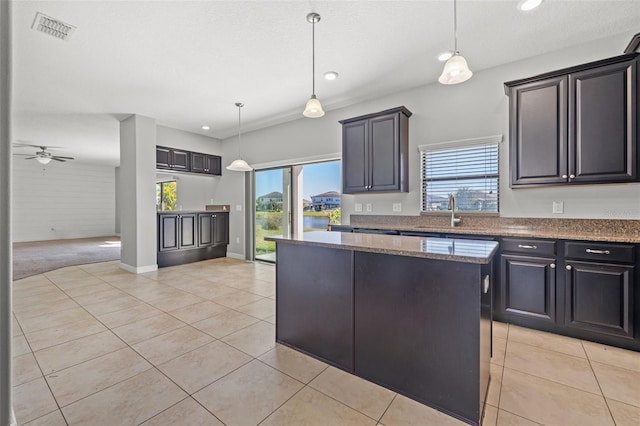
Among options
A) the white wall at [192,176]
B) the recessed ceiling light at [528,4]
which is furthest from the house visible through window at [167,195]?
the recessed ceiling light at [528,4]

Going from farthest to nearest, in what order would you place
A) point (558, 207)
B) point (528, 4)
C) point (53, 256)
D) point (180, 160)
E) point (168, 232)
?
1. point (53, 256)
2. point (180, 160)
3. point (168, 232)
4. point (558, 207)
5. point (528, 4)

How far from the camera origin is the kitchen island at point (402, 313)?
1519 mm

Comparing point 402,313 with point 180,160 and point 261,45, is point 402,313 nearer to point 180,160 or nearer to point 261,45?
point 261,45

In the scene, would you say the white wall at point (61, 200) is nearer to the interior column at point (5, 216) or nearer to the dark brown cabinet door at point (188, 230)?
the dark brown cabinet door at point (188, 230)

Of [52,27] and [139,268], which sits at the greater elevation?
[52,27]

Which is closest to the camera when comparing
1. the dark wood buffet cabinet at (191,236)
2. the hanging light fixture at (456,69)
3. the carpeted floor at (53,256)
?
the hanging light fixture at (456,69)

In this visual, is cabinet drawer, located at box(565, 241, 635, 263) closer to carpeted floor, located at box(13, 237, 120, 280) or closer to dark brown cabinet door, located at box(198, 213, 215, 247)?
dark brown cabinet door, located at box(198, 213, 215, 247)

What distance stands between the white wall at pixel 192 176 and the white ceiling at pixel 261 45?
4.03 ft

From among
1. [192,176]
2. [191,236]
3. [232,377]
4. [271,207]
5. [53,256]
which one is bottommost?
[232,377]

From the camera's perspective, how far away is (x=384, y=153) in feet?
12.5

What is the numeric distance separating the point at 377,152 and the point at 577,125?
202 cm

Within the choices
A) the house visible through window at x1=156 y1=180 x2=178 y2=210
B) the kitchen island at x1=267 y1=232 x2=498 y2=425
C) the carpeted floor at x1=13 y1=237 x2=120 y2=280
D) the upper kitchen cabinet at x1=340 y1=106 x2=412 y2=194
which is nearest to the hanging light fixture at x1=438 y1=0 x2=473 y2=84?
the kitchen island at x1=267 y1=232 x2=498 y2=425

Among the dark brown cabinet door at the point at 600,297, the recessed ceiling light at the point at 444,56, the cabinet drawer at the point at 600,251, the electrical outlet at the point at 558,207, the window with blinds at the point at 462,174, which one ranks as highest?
the recessed ceiling light at the point at 444,56

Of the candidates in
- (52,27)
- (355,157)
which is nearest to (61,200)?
(52,27)
